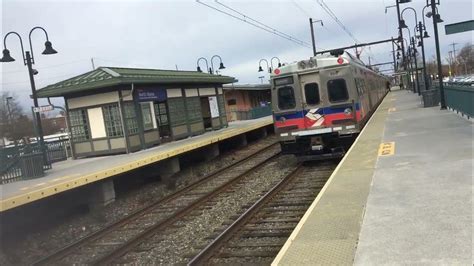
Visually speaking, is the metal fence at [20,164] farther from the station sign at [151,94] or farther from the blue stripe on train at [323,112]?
the blue stripe on train at [323,112]

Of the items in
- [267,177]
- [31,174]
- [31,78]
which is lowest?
[267,177]

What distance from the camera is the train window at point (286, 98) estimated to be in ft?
46.2

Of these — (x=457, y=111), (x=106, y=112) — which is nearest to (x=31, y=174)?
(x=106, y=112)

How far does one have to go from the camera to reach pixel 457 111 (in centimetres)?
1769

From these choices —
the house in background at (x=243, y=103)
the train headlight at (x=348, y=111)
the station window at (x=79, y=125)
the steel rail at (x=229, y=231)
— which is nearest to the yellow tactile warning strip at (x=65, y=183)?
the steel rail at (x=229, y=231)

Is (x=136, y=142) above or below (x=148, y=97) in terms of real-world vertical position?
below

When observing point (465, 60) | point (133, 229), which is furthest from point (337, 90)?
point (465, 60)

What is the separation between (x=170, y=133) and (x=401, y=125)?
10586mm

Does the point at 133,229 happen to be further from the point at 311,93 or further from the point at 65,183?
the point at 311,93

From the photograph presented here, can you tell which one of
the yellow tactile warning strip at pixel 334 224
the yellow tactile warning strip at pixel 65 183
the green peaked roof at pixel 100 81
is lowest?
the yellow tactile warning strip at pixel 334 224

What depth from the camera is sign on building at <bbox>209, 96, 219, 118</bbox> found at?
2755 centimetres

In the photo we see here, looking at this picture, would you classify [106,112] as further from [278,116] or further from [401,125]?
[401,125]

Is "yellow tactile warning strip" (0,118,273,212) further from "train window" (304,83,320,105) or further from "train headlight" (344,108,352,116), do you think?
"train headlight" (344,108,352,116)

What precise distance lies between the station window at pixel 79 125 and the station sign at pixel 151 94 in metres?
2.43
